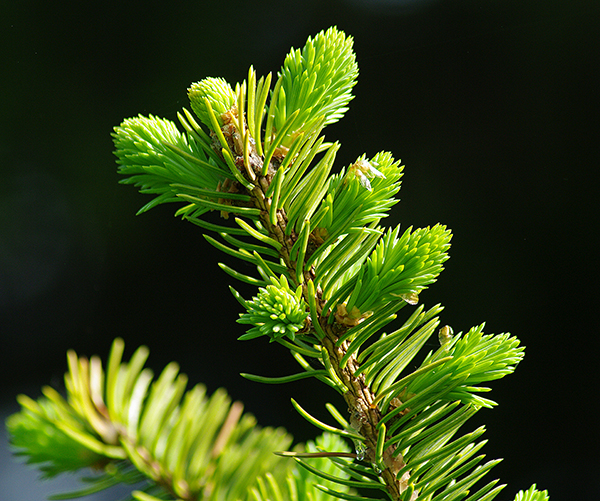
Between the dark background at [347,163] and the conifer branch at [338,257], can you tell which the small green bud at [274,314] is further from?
the dark background at [347,163]

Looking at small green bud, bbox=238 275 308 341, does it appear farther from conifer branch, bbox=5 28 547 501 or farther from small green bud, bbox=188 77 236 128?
small green bud, bbox=188 77 236 128

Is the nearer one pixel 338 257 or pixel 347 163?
pixel 338 257

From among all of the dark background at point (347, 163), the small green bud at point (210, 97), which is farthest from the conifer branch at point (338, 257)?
the dark background at point (347, 163)

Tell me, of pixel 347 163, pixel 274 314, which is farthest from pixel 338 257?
pixel 347 163

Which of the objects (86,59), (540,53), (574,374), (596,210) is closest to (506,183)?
(596,210)

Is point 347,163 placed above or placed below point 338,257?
above

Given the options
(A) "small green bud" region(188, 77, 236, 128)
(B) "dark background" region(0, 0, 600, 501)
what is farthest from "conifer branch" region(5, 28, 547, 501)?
(B) "dark background" region(0, 0, 600, 501)

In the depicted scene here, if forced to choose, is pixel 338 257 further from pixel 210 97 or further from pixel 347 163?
pixel 347 163
